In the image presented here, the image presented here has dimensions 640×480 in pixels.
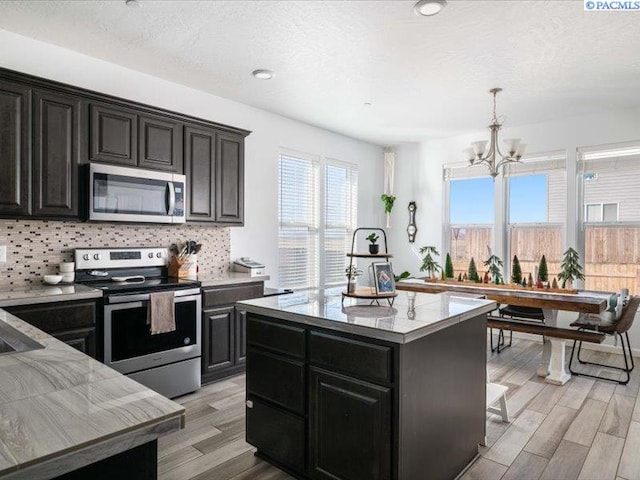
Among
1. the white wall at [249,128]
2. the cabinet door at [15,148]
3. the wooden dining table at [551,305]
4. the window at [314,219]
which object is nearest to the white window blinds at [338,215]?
the window at [314,219]

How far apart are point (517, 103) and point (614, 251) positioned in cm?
216

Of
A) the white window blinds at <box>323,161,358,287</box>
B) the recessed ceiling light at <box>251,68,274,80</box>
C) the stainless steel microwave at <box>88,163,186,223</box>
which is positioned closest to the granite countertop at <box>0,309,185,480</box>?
the stainless steel microwave at <box>88,163,186,223</box>

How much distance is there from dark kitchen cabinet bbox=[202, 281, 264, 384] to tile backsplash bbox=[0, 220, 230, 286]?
756 mm

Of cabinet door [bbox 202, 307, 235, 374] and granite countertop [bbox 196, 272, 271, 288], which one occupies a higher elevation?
granite countertop [bbox 196, 272, 271, 288]

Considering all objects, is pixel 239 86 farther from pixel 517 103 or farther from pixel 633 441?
pixel 633 441

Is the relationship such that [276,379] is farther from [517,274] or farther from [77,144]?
[517,274]

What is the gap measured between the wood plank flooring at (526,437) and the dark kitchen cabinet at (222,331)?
137 mm

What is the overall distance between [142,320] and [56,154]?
1.37 m

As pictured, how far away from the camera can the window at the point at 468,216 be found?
5.78 m

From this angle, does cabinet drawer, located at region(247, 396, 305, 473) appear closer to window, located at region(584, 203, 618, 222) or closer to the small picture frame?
the small picture frame

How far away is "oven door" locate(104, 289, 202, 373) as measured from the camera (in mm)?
2938

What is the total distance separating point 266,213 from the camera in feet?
15.6

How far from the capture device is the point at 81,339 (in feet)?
9.17

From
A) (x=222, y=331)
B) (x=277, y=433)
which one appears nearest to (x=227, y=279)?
(x=222, y=331)
